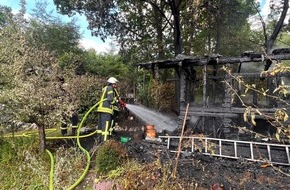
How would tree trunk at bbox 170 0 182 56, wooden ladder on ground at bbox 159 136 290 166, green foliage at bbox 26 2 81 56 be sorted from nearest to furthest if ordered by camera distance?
wooden ladder on ground at bbox 159 136 290 166
tree trunk at bbox 170 0 182 56
green foliage at bbox 26 2 81 56

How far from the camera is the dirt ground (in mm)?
4176

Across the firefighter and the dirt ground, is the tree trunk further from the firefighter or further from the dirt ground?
the dirt ground

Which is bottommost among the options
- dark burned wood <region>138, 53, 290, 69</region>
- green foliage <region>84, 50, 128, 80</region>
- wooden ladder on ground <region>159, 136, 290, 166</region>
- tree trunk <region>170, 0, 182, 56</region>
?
wooden ladder on ground <region>159, 136, 290, 166</region>

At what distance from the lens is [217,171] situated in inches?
189

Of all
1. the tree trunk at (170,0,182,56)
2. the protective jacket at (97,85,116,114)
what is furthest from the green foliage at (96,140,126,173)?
the tree trunk at (170,0,182,56)

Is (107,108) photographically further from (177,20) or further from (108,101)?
(177,20)

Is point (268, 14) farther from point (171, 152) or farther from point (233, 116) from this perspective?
point (171, 152)

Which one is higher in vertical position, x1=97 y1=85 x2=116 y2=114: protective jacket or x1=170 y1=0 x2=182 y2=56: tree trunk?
x1=170 y1=0 x2=182 y2=56: tree trunk

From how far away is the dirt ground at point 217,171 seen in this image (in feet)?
13.7

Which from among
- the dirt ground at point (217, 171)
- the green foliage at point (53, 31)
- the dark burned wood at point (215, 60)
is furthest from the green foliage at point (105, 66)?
the dirt ground at point (217, 171)

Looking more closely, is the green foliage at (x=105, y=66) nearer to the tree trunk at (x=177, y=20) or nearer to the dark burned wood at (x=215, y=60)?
the tree trunk at (x=177, y=20)

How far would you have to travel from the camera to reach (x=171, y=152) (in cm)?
596

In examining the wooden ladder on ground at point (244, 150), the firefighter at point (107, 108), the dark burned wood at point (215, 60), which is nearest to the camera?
the wooden ladder on ground at point (244, 150)

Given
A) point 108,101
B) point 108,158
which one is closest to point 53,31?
point 108,101
